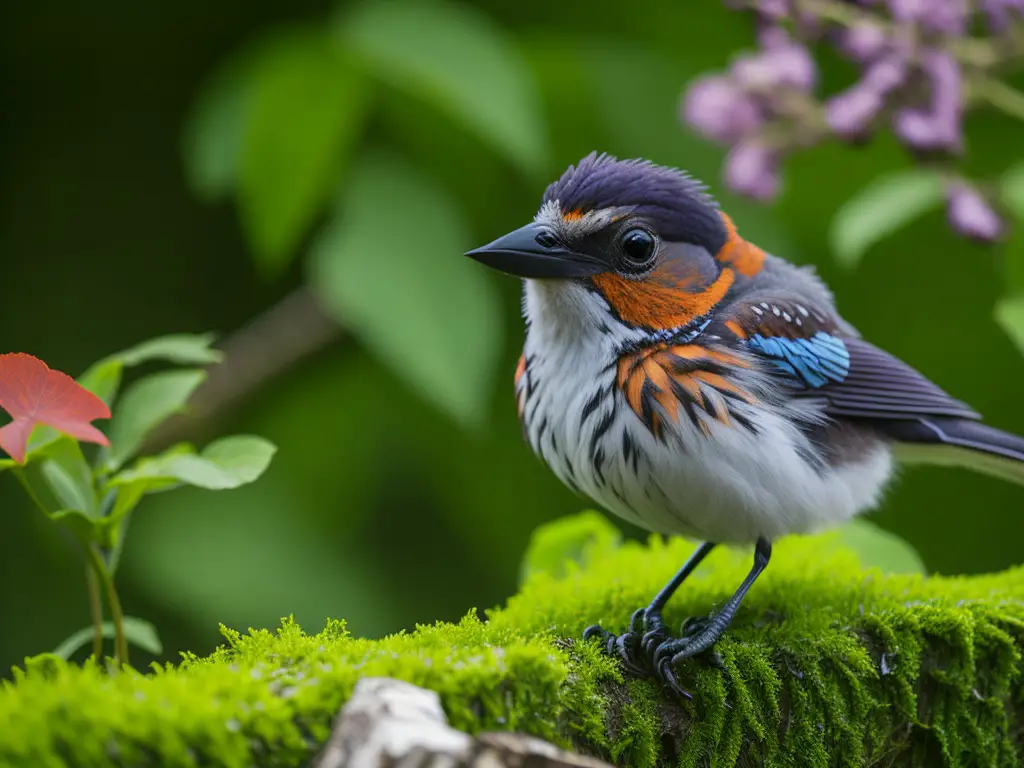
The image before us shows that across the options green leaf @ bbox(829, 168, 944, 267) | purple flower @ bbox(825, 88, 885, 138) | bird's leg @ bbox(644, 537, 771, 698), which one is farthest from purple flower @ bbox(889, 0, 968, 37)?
bird's leg @ bbox(644, 537, 771, 698)

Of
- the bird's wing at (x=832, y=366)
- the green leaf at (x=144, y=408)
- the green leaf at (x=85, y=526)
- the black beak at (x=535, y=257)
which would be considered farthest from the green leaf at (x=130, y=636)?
the bird's wing at (x=832, y=366)

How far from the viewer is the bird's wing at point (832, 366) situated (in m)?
2.44

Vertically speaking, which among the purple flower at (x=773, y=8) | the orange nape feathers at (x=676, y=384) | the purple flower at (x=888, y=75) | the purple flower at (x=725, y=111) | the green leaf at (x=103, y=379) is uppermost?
the purple flower at (x=773, y=8)

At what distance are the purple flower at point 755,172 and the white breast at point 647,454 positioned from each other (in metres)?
0.93

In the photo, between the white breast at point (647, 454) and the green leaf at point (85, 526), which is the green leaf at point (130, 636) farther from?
the white breast at point (647, 454)

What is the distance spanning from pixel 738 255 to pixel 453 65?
136cm

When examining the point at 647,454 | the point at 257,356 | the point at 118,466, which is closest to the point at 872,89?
the point at 647,454

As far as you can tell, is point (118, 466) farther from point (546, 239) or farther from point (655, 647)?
point (655, 647)

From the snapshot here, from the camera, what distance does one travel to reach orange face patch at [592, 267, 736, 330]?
2357 mm

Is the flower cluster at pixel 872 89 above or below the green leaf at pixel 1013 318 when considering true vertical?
above

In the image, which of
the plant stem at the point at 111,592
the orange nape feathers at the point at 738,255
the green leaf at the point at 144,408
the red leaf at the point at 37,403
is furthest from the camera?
the orange nape feathers at the point at 738,255

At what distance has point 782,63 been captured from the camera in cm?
312

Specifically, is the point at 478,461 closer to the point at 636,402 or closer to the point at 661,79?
the point at 661,79

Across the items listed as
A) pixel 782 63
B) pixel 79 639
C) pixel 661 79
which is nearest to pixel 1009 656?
pixel 782 63
